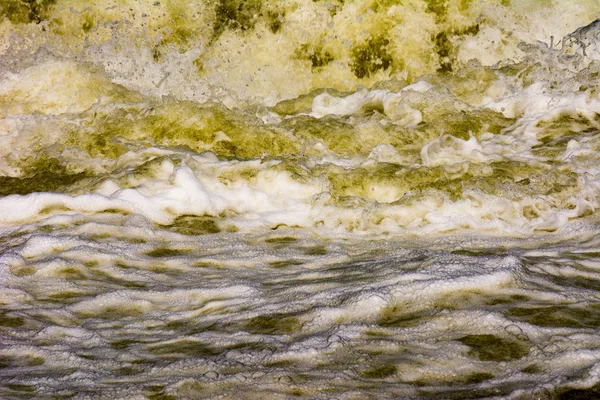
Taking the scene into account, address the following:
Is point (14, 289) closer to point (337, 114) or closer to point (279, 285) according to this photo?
point (279, 285)

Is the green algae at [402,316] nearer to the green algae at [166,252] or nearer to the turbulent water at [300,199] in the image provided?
the turbulent water at [300,199]

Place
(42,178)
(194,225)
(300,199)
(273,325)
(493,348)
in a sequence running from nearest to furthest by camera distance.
→ 1. (493,348)
2. (273,325)
3. (194,225)
4. (300,199)
5. (42,178)

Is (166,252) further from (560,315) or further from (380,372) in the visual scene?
(560,315)

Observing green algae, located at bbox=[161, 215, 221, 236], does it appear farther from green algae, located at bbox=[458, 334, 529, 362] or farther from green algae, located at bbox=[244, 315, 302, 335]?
green algae, located at bbox=[458, 334, 529, 362]

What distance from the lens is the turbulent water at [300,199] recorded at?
374 centimetres

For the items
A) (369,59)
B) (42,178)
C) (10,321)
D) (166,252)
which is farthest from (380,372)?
(369,59)

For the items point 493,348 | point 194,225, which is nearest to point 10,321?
point 194,225

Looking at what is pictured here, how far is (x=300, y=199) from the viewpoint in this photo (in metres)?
6.57

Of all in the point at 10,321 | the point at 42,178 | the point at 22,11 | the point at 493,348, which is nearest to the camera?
the point at 493,348

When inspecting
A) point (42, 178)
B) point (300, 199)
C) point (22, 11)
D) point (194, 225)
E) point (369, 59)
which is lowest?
point (194, 225)

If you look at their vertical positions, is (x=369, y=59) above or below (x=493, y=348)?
above

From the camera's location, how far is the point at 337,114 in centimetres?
873

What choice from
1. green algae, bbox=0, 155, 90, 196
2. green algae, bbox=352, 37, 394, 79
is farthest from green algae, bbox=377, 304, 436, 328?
green algae, bbox=352, 37, 394, 79

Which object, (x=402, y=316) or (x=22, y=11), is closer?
(x=402, y=316)
